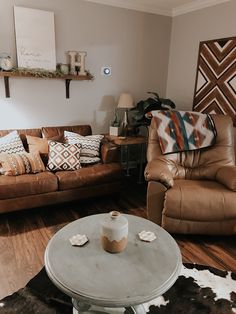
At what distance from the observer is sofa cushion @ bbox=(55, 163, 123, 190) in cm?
265

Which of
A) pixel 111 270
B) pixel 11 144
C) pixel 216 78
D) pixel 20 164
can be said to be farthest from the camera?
pixel 216 78

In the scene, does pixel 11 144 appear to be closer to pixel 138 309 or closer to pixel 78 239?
pixel 78 239

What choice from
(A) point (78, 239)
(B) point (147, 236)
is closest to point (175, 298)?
(B) point (147, 236)

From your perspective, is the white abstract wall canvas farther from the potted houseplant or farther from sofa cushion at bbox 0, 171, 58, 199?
sofa cushion at bbox 0, 171, 58, 199

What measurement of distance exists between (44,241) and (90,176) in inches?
31.5

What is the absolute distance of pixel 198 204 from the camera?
7.23 ft

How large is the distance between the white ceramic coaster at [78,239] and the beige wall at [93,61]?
6.89ft

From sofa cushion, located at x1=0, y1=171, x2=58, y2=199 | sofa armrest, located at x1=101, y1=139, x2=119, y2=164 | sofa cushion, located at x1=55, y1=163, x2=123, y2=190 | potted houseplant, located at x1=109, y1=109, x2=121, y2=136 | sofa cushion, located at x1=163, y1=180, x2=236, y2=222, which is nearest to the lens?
sofa cushion, located at x1=163, y1=180, x2=236, y2=222

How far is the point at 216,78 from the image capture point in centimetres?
329

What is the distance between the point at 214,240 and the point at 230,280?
1.83ft

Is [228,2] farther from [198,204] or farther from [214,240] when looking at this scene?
[214,240]

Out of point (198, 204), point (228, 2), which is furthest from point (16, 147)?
point (228, 2)

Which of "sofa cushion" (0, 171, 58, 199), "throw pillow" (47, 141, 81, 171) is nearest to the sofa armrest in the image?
"throw pillow" (47, 141, 81, 171)

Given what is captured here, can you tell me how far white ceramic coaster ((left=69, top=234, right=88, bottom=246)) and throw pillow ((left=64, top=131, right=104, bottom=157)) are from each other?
5.12ft
